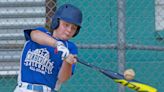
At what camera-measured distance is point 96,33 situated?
575cm

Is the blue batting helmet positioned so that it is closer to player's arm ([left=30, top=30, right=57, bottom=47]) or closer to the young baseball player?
the young baseball player

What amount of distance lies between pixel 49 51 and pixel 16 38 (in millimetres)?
2174

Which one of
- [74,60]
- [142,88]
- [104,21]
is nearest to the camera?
[74,60]

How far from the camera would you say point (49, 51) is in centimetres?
366

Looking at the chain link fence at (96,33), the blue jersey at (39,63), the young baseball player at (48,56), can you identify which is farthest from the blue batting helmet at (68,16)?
the chain link fence at (96,33)

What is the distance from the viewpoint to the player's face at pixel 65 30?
137 inches

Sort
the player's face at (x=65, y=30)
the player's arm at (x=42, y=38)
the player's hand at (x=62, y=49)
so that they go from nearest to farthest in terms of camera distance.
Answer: the player's hand at (x=62, y=49) → the player's arm at (x=42, y=38) → the player's face at (x=65, y=30)

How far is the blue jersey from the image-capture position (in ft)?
11.8

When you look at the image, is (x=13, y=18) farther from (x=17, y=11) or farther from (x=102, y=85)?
(x=102, y=85)

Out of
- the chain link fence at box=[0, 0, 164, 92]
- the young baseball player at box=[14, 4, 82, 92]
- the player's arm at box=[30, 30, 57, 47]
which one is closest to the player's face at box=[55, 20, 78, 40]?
the young baseball player at box=[14, 4, 82, 92]

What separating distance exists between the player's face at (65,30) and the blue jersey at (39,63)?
3.7 inches

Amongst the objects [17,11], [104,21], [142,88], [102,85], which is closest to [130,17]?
[104,21]

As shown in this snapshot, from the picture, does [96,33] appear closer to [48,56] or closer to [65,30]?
[48,56]

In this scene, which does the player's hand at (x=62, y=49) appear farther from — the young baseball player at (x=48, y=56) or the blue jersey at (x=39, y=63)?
the blue jersey at (x=39, y=63)
